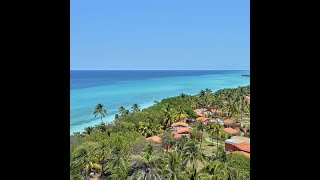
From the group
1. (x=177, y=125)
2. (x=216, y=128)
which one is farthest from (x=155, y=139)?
(x=216, y=128)

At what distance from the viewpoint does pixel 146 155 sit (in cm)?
1195

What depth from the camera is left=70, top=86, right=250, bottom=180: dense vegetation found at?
451 inches

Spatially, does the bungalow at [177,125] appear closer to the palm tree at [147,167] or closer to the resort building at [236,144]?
the resort building at [236,144]

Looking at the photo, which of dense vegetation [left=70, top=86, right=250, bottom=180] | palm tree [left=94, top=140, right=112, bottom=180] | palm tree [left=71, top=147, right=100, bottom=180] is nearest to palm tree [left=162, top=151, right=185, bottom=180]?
dense vegetation [left=70, top=86, right=250, bottom=180]

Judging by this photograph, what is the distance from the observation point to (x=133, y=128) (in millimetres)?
15758

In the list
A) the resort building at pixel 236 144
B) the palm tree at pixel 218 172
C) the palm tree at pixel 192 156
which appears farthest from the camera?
the resort building at pixel 236 144

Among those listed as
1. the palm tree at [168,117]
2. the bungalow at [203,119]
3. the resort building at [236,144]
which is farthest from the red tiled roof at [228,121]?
the palm tree at [168,117]

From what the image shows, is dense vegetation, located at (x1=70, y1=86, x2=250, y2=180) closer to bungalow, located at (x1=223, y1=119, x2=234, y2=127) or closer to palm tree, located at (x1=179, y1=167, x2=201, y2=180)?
palm tree, located at (x1=179, y1=167, x2=201, y2=180)

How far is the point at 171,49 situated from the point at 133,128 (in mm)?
21266

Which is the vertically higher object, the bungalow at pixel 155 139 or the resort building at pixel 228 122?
the resort building at pixel 228 122

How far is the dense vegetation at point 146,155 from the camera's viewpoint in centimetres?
1145

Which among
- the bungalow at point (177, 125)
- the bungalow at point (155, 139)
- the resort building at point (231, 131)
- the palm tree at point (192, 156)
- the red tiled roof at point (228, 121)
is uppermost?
the red tiled roof at point (228, 121)
